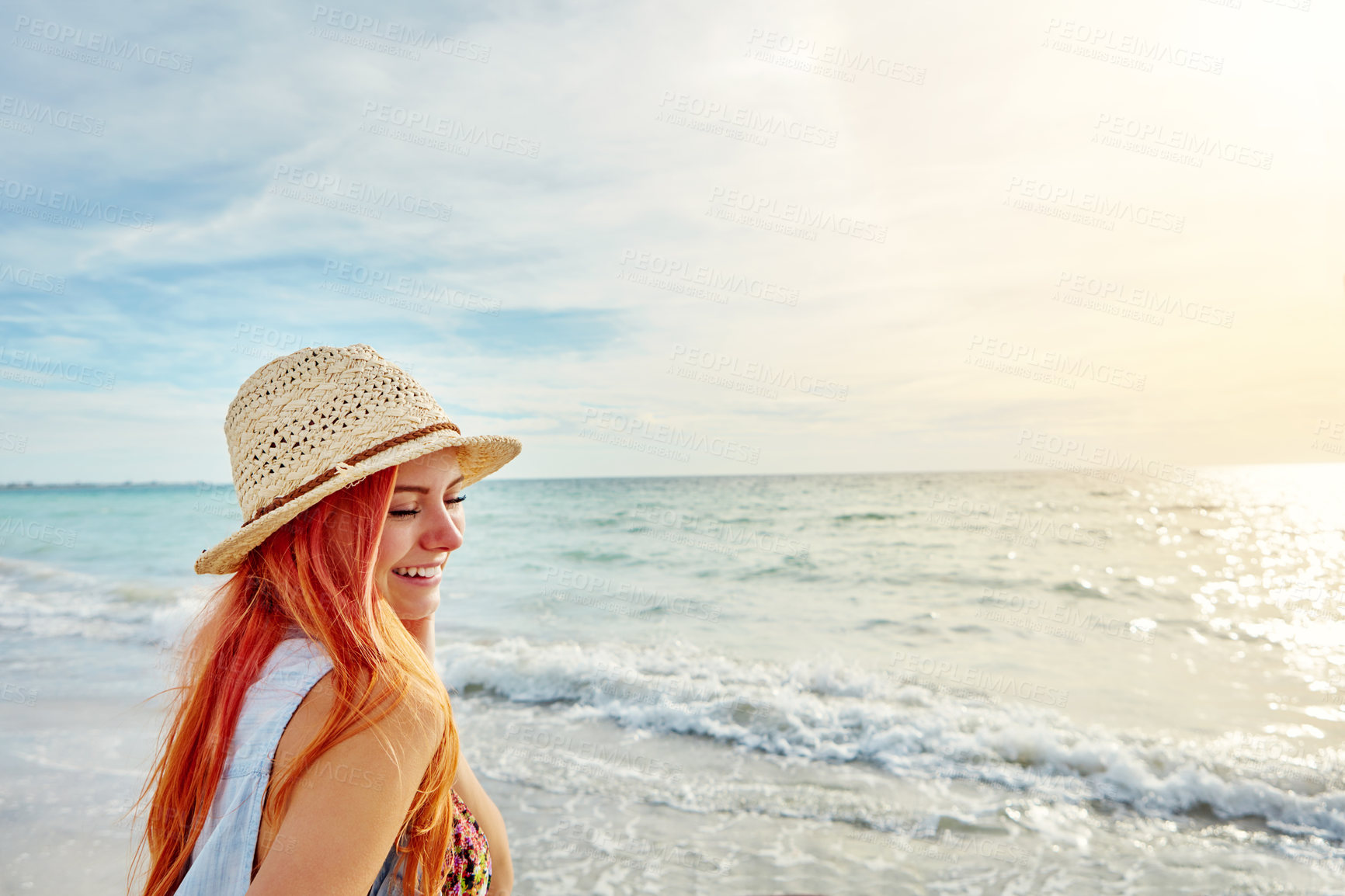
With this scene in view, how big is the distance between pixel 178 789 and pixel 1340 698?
1097cm

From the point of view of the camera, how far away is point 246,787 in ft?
4.01

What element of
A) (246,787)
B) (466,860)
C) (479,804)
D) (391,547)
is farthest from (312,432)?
(479,804)

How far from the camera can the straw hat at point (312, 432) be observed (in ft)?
4.74

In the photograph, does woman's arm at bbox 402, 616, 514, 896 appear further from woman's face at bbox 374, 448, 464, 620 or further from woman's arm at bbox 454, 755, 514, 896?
woman's face at bbox 374, 448, 464, 620

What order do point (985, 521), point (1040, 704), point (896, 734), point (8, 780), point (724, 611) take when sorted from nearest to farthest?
point (8, 780), point (896, 734), point (1040, 704), point (724, 611), point (985, 521)

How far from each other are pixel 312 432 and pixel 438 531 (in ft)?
1.17

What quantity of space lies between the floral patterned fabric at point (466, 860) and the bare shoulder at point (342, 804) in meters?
0.59

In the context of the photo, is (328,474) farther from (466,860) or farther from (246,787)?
(466,860)

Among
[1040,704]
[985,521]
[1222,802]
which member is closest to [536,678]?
[1040,704]

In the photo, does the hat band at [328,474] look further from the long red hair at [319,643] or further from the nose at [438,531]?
the nose at [438,531]

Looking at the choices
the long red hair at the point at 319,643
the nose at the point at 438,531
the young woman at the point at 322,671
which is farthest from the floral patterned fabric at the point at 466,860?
the nose at the point at 438,531

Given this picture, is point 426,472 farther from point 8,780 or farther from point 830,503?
point 830,503

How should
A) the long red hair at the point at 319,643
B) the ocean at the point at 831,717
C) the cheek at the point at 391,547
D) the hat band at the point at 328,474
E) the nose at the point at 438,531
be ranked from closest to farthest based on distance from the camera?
the long red hair at the point at 319,643
the hat band at the point at 328,474
the cheek at the point at 391,547
the nose at the point at 438,531
the ocean at the point at 831,717

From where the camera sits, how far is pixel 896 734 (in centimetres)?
679
